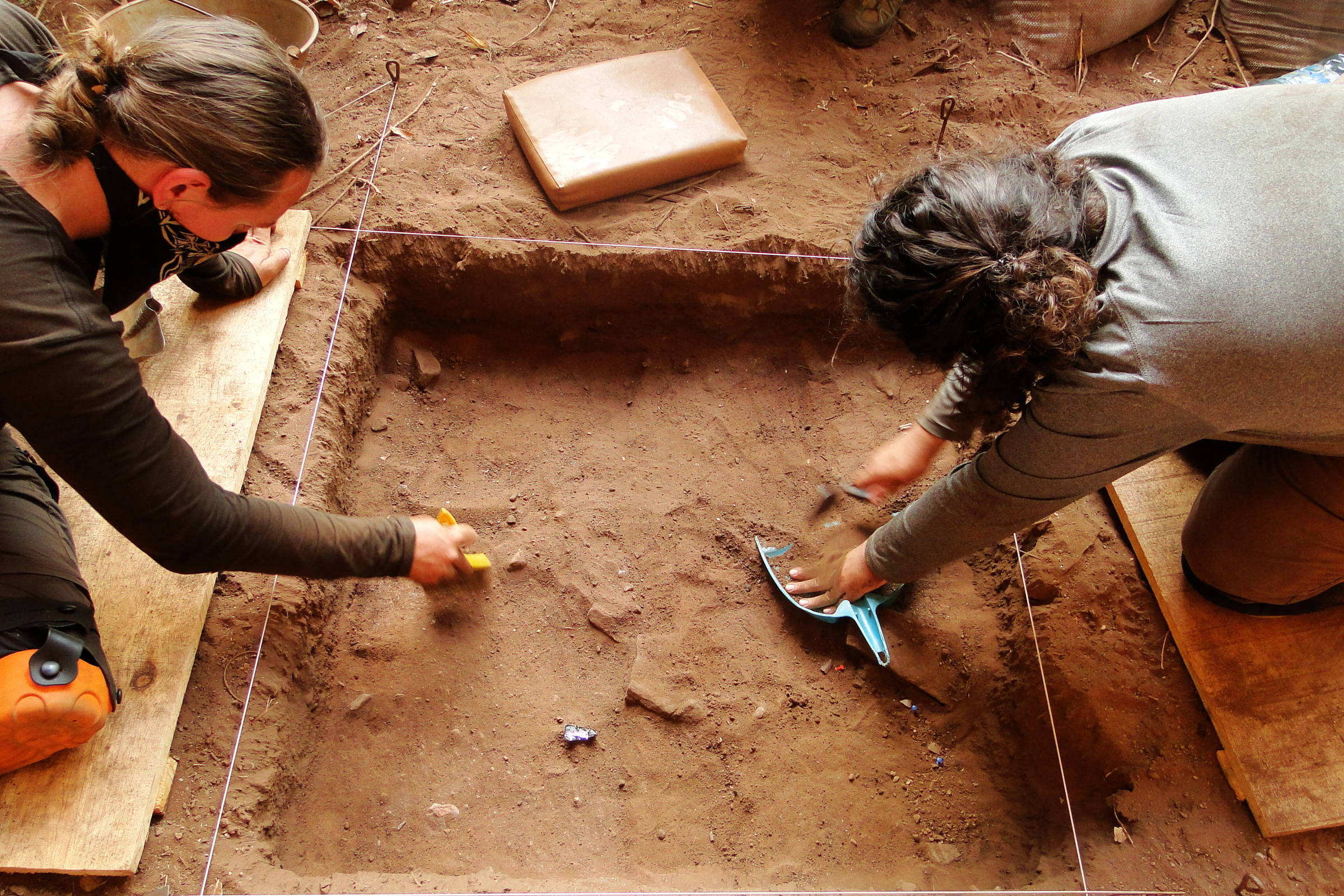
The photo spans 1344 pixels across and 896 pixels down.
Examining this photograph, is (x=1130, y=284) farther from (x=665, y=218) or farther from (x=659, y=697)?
(x=665, y=218)

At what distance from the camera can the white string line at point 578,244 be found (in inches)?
91.7

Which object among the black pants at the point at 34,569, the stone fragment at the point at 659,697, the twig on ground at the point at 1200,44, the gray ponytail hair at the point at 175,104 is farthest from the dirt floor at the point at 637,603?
the gray ponytail hair at the point at 175,104

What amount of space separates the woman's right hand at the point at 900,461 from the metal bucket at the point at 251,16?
1.97 meters

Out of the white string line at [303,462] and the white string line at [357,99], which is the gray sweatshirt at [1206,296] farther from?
the white string line at [357,99]

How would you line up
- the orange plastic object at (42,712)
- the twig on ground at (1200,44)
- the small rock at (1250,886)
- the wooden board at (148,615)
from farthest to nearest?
1. the twig on ground at (1200,44)
2. the small rock at (1250,886)
3. the wooden board at (148,615)
4. the orange plastic object at (42,712)

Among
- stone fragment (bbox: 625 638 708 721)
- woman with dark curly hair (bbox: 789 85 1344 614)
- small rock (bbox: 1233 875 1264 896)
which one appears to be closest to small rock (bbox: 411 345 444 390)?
stone fragment (bbox: 625 638 708 721)

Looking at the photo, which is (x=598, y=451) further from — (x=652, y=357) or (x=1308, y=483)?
(x=1308, y=483)

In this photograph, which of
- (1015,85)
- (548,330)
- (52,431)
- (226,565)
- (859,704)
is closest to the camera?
(52,431)

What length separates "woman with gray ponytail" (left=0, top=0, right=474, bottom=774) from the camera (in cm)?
117

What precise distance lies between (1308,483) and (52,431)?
2.25 meters

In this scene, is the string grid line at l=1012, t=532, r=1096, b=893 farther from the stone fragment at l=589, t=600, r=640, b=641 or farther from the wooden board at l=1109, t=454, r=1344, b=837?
the stone fragment at l=589, t=600, r=640, b=641

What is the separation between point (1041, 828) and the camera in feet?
6.15

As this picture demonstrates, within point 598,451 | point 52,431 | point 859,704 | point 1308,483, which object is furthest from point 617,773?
point 1308,483

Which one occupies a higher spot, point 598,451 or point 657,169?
point 657,169
